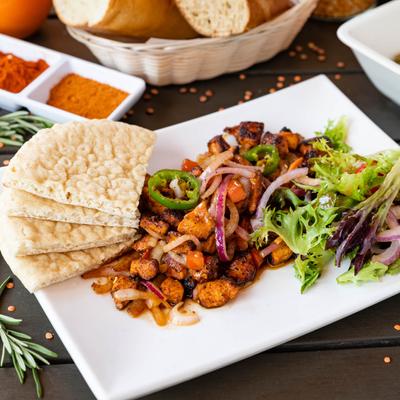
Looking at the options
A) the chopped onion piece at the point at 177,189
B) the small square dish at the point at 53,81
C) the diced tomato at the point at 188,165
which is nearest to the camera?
the chopped onion piece at the point at 177,189

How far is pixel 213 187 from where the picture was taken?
3.47 meters

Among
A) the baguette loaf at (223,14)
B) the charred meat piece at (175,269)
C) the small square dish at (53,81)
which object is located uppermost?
the baguette loaf at (223,14)

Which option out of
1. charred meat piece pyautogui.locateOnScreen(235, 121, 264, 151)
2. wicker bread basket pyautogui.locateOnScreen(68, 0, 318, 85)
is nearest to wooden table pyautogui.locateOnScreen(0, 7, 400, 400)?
charred meat piece pyautogui.locateOnScreen(235, 121, 264, 151)

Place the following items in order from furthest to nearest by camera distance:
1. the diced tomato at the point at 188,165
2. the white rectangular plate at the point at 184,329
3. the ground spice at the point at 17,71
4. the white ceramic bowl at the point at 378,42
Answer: the ground spice at the point at 17,71, the white ceramic bowl at the point at 378,42, the diced tomato at the point at 188,165, the white rectangular plate at the point at 184,329

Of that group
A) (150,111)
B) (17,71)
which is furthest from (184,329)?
(17,71)

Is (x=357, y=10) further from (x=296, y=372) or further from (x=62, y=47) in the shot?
(x=296, y=372)

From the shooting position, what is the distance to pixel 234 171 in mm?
3553

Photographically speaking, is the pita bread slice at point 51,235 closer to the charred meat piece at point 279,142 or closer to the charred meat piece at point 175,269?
the charred meat piece at point 175,269

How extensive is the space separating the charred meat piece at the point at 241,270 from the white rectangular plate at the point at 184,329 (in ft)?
0.22

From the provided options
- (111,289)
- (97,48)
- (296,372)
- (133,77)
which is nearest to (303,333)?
(296,372)

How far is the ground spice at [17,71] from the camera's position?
15.3 ft

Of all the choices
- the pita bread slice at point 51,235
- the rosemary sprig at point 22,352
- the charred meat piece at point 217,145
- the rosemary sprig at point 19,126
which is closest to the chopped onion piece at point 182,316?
the pita bread slice at point 51,235

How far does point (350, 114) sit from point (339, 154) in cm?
64

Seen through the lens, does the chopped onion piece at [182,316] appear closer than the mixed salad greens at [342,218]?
Yes
